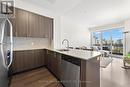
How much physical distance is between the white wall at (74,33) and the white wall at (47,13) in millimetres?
659

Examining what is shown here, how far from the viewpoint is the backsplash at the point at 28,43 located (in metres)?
3.80

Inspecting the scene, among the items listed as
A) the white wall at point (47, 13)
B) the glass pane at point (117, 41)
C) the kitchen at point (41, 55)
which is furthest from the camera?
the glass pane at point (117, 41)

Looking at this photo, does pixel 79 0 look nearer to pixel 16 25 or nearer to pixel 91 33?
pixel 16 25

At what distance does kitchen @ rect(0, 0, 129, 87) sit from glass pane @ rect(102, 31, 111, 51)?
4.24 meters

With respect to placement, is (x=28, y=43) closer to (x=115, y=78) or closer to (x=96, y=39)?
(x=115, y=78)

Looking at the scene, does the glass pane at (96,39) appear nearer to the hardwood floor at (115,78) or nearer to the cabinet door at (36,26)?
the hardwood floor at (115,78)

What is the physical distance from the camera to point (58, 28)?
5285 mm

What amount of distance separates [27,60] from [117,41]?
635 cm

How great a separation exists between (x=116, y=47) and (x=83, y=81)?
6.55m

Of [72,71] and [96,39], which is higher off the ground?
[96,39]

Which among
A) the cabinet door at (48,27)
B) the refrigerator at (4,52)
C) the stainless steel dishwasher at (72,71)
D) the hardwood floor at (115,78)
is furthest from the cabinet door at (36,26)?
the hardwood floor at (115,78)

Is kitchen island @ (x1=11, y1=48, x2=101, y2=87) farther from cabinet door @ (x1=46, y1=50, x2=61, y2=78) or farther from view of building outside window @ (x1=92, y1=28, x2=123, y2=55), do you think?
view of building outside window @ (x1=92, y1=28, x2=123, y2=55)

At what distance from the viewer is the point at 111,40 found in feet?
24.8

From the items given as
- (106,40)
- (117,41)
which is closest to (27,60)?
(117,41)
